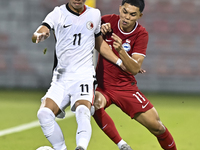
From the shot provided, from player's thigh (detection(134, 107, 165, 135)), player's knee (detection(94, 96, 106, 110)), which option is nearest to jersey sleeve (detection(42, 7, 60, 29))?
player's knee (detection(94, 96, 106, 110))

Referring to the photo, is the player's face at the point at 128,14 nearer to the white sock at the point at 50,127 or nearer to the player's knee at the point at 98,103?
the player's knee at the point at 98,103

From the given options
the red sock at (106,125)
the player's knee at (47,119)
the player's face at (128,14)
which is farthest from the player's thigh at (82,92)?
the player's face at (128,14)

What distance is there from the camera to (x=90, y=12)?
430 centimetres

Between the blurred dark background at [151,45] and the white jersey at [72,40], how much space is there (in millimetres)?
5561

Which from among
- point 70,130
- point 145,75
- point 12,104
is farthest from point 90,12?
point 145,75

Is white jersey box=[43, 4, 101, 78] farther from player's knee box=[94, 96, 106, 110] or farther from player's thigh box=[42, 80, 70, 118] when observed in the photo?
player's knee box=[94, 96, 106, 110]

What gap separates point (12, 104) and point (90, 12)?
14.1 feet

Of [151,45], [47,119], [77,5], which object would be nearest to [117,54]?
[77,5]

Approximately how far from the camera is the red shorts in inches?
183

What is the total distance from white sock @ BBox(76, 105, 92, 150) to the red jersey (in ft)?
2.74

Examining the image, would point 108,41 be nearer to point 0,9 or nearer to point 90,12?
point 90,12

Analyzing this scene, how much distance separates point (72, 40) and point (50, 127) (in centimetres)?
84

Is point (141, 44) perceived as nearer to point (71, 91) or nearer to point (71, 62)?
point (71, 62)

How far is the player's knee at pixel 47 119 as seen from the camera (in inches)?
155
